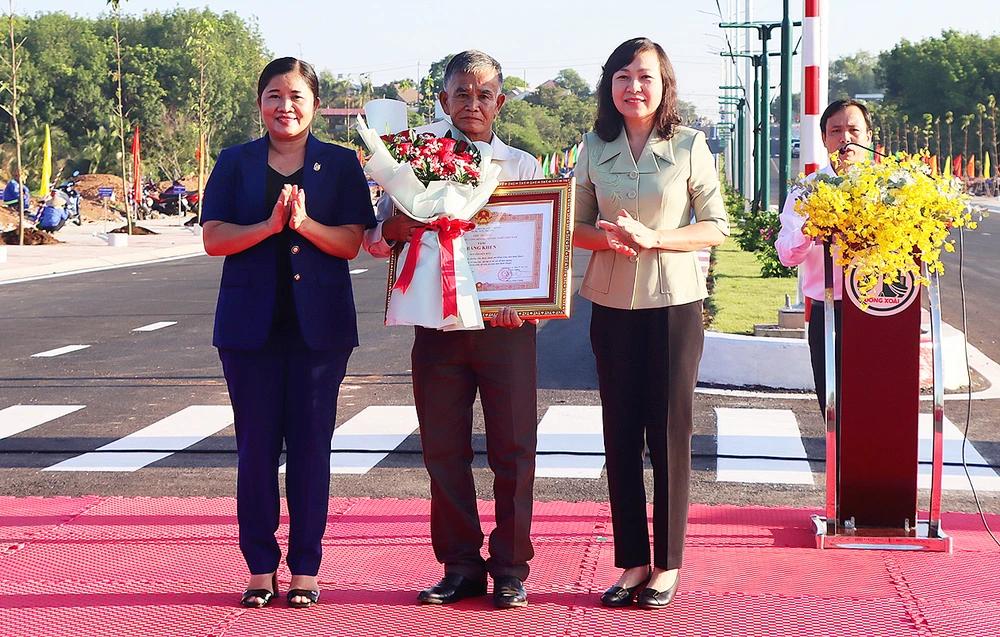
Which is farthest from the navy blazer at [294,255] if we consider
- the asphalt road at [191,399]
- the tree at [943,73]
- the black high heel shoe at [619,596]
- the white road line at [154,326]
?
the tree at [943,73]

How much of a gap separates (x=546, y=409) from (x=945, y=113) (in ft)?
358

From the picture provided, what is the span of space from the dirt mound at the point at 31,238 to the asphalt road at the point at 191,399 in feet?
48.4

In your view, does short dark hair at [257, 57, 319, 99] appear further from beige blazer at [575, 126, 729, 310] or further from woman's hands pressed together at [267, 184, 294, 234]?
beige blazer at [575, 126, 729, 310]

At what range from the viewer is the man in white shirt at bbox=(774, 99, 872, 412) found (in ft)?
17.0

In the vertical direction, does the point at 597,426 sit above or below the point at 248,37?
below

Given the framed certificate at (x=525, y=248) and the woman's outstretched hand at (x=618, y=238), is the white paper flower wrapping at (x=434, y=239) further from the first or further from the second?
the woman's outstretched hand at (x=618, y=238)

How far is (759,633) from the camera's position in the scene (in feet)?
13.4

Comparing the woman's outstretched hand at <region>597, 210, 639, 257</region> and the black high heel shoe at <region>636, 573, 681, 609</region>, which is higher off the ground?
the woman's outstretched hand at <region>597, 210, 639, 257</region>

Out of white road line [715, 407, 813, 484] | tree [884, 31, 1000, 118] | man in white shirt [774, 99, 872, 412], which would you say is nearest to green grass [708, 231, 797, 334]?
white road line [715, 407, 813, 484]

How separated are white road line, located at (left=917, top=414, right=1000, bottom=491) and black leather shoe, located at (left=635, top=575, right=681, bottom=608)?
2424 millimetres

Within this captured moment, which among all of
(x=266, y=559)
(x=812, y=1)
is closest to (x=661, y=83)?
(x=266, y=559)

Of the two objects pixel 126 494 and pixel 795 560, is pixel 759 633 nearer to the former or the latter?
pixel 795 560

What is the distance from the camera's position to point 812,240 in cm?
512

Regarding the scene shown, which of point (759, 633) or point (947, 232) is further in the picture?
point (947, 232)
